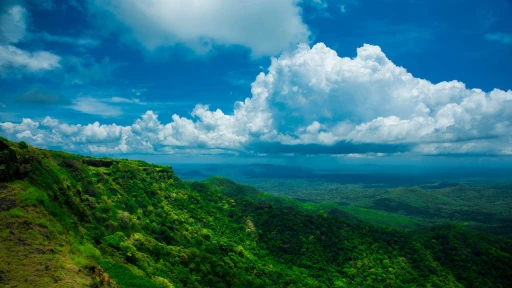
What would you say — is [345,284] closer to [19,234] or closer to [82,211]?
[82,211]

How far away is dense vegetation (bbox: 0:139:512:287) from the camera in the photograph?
2828 centimetres

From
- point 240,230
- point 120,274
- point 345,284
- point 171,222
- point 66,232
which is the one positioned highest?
point 66,232

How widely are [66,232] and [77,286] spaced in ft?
34.9

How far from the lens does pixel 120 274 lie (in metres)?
32.1

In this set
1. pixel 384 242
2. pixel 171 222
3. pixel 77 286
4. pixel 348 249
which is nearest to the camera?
pixel 77 286

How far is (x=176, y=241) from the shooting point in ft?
208

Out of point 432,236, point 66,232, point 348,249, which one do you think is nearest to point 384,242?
point 348,249

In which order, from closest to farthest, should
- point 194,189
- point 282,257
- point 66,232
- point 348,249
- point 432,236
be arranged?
point 66,232 < point 282,257 < point 348,249 < point 432,236 < point 194,189

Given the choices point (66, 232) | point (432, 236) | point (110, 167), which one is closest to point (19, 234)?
point (66, 232)

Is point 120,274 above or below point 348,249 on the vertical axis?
above

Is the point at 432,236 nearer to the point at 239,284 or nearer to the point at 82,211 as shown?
the point at 239,284

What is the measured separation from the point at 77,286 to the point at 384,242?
111m

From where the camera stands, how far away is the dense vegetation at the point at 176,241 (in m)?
28.3

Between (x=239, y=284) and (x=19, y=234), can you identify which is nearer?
(x=19, y=234)
